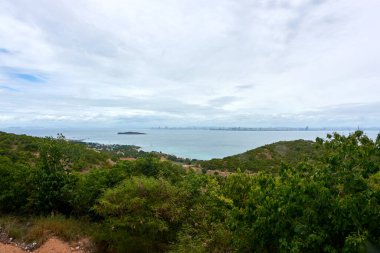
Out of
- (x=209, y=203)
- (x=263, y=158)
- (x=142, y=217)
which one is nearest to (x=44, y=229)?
(x=142, y=217)

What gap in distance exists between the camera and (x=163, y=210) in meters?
8.05

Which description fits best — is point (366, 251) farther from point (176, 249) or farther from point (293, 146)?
point (293, 146)

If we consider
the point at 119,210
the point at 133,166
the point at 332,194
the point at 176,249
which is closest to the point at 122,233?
the point at 119,210

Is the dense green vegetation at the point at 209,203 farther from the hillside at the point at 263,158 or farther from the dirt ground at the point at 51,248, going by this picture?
the hillside at the point at 263,158

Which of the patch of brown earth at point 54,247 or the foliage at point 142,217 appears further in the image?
the foliage at point 142,217

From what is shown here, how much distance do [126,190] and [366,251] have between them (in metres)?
6.26

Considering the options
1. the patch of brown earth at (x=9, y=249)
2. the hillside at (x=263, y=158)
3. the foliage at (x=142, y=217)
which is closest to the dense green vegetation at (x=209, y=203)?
the foliage at (x=142, y=217)

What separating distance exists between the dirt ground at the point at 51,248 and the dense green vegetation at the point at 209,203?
0.31m

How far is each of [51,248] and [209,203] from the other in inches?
189

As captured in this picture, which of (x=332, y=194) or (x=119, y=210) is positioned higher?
(x=332, y=194)

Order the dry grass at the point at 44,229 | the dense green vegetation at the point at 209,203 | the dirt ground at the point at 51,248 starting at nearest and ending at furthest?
Answer: 1. the dense green vegetation at the point at 209,203
2. the dirt ground at the point at 51,248
3. the dry grass at the point at 44,229

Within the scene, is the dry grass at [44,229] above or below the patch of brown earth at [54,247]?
above

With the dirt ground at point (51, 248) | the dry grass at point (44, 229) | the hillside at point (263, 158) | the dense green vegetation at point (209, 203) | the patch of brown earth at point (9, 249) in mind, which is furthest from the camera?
the hillside at point (263, 158)

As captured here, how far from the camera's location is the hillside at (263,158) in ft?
104
